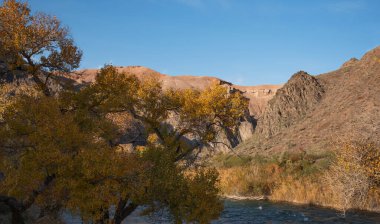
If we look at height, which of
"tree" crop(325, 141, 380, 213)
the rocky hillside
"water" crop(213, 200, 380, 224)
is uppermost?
the rocky hillside

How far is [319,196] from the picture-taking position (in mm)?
30266

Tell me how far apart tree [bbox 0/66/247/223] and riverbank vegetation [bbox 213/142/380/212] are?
262 inches

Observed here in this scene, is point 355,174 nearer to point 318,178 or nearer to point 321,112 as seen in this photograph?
point 318,178

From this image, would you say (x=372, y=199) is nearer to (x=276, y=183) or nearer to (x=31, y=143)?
(x=276, y=183)

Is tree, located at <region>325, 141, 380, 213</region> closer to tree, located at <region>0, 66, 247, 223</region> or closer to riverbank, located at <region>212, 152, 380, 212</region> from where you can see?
riverbank, located at <region>212, 152, 380, 212</region>

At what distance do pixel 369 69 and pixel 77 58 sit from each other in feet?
166

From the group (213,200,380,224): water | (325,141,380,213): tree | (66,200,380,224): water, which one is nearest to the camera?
(66,200,380,224): water

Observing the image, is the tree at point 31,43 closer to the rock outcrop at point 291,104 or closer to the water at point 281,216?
the water at point 281,216

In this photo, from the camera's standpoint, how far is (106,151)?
1479 centimetres

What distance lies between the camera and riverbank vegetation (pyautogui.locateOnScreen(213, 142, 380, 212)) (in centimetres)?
2569

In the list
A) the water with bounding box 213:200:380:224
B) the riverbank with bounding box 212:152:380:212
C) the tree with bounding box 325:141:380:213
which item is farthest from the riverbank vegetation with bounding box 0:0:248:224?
the riverbank with bounding box 212:152:380:212

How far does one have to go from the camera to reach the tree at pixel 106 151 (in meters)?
14.2

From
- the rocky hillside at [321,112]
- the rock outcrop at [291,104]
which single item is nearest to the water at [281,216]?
the rocky hillside at [321,112]

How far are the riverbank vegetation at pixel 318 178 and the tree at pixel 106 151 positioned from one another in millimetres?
6649
